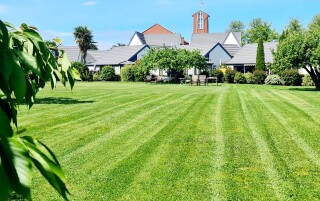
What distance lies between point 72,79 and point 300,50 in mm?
28544

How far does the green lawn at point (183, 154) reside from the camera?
5.94 meters

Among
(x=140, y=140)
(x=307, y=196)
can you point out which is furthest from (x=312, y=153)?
(x=140, y=140)

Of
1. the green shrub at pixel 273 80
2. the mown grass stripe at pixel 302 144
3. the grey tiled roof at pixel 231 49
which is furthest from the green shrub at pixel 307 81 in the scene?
the mown grass stripe at pixel 302 144

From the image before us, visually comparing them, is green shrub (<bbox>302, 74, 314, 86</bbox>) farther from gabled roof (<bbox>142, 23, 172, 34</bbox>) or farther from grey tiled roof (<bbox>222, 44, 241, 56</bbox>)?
gabled roof (<bbox>142, 23, 172, 34</bbox>)

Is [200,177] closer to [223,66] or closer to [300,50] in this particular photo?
[300,50]

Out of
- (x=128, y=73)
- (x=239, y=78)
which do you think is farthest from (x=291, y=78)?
(x=128, y=73)

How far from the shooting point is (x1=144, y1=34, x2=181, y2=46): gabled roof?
84350 millimetres

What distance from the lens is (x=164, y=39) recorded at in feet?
280

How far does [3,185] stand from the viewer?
0.93m

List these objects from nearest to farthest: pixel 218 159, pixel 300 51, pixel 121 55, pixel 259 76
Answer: pixel 218 159
pixel 300 51
pixel 259 76
pixel 121 55

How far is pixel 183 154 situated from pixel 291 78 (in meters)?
36.2

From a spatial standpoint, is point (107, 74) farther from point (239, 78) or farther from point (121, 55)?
point (239, 78)

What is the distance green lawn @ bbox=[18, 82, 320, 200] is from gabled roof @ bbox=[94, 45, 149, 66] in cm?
5320

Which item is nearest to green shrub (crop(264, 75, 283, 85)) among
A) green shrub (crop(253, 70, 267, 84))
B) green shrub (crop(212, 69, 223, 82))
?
green shrub (crop(253, 70, 267, 84))
